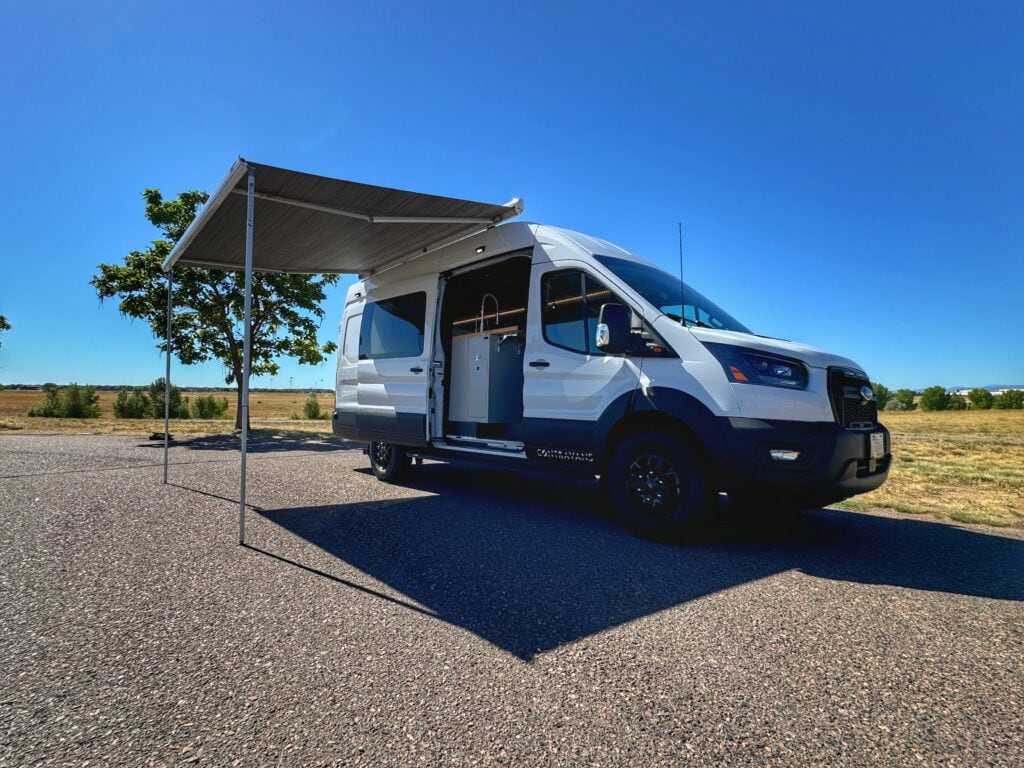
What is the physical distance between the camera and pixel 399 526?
4504 mm

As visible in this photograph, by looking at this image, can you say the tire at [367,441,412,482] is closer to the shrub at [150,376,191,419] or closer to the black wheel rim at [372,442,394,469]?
the black wheel rim at [372,442,394,469]

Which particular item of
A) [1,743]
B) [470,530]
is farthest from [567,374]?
[1,743]

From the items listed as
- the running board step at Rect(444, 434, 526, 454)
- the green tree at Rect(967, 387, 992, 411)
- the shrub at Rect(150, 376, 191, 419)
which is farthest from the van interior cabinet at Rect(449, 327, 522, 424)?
the green tree at Rect(967, 387, 992, 411)

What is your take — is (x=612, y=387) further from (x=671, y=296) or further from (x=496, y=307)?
(x=496, y=307)

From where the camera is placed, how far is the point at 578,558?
365cm

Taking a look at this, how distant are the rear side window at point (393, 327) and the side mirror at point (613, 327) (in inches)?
108

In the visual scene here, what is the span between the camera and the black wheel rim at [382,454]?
707cm

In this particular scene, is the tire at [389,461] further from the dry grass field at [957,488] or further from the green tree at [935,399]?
the green tree at [935,399]

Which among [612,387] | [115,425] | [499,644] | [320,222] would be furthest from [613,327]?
[115,425]

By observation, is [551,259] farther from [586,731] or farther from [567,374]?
[586,731]

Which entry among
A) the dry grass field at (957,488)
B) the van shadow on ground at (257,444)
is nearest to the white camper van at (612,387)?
the dry grass field at (957,488)

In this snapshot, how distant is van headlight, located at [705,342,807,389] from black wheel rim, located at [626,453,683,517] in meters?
0.87

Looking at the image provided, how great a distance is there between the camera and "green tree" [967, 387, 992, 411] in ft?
127

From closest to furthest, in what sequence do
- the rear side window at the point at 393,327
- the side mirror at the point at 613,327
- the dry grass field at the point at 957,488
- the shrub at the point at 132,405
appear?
1. the side mirror at the point at 613,327
2. the dry grass field at the point at 957,488
3. the rear side window at the point at 393,327
4. the shrub at the point at 132,405
